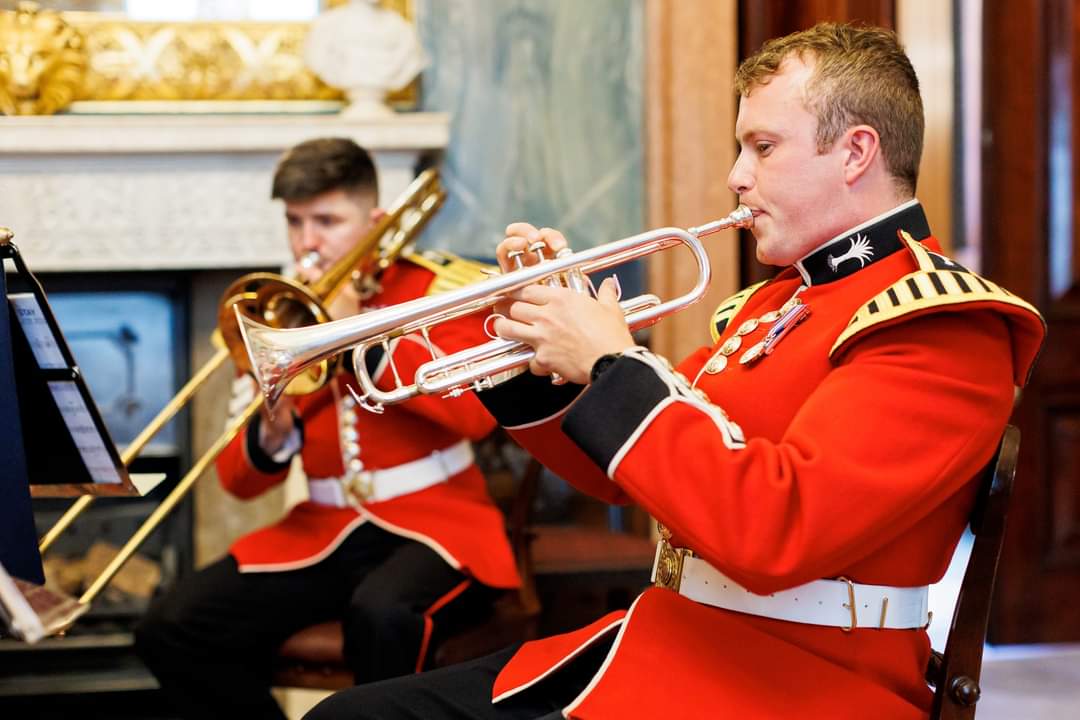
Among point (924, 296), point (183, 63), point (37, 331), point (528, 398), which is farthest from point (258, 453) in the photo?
point (924, 296)

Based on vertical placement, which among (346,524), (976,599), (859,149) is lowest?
(346,524)

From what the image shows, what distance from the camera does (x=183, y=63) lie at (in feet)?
10.9

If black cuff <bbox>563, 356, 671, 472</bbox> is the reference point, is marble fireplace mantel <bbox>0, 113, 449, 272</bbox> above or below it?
above

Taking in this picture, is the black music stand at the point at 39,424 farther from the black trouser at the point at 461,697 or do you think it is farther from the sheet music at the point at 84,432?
the black trouser at the point at 461,697

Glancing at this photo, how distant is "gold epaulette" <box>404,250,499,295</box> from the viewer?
7.95 ft

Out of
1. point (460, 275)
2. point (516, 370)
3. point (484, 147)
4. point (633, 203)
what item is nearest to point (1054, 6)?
point (633, 203)

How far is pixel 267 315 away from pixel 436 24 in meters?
1.32

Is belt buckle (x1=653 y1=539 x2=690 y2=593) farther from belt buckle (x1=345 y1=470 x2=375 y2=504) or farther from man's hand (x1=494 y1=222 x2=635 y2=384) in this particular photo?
belt buckle (x1=345 y1=470 x2=375 y2=504)

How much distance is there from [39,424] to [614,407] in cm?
82

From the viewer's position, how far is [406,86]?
133 inches

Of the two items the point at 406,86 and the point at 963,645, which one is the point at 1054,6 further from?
the point at 963,645

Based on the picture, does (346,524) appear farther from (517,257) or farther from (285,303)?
(517,257)

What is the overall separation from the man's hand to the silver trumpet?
42 mm

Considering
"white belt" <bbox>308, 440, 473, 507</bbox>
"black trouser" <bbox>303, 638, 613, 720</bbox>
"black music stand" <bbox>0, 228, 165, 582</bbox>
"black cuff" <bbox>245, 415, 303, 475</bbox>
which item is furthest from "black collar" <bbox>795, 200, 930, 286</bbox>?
"black cuff" <bbox>245, 415, 303, 475</bbox>
